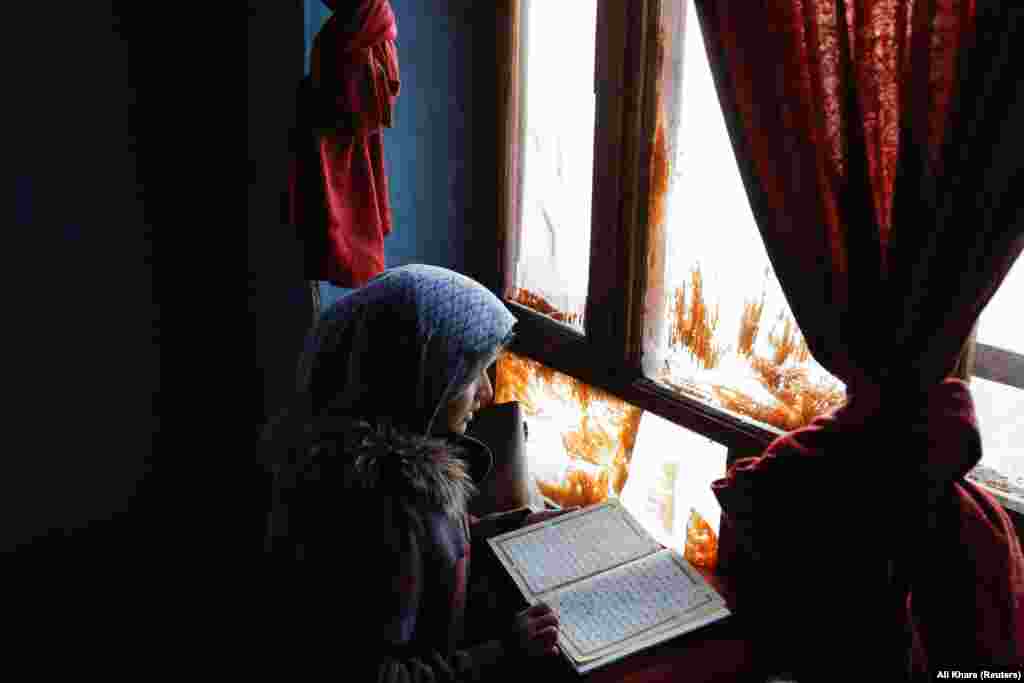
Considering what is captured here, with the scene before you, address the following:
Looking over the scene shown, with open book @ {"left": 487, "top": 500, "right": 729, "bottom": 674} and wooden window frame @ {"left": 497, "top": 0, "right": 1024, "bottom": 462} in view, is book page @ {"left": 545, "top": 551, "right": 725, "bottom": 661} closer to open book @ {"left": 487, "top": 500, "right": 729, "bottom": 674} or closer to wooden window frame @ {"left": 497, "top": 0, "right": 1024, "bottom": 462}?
open book @ {"left": 487, "top": 500, "right": 729, "bottom": 674}

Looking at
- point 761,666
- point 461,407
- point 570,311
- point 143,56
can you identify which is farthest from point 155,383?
point 761,666

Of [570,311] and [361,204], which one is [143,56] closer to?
[361,204]

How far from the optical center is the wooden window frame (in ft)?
5.96

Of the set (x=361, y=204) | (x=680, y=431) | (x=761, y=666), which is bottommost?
(x=761, y=666)

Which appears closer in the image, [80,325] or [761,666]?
[761,666]

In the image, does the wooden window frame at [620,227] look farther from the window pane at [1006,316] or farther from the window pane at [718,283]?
the window pane at [1006,316]

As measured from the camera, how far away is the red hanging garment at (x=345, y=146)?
1.96 meters

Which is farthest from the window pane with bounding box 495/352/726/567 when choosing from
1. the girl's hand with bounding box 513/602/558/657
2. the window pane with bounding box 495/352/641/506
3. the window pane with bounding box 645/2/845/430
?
the girl's hand with bounding box 513/602/558/657

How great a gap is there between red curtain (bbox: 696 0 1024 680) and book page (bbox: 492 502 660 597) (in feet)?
1.11

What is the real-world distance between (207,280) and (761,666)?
2.01m

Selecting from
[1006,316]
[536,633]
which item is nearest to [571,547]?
[536,633]

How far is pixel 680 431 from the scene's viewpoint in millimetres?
1962

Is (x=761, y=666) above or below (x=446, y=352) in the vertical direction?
below

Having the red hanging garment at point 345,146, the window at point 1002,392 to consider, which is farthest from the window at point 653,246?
the red hanging garment at point 345,146
